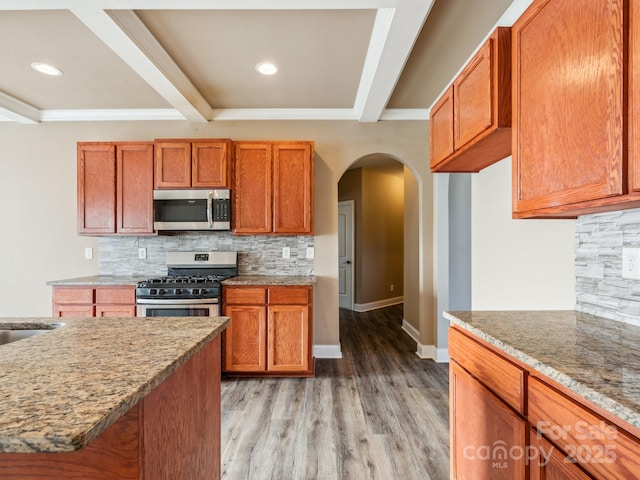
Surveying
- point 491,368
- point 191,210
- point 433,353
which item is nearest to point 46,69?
point 191,210

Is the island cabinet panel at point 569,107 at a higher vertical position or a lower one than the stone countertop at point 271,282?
higher

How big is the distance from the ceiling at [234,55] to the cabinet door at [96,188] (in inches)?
21.2

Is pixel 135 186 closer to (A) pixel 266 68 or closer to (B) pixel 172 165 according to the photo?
(B) pixel 172 165

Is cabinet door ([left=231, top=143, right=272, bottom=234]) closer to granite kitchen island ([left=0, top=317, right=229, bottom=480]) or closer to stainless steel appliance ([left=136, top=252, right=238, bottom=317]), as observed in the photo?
stainless steel appliance ([left=136, top=252, right=238, bottom=317])

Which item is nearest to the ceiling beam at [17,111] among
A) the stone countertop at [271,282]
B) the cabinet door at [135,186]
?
the cabinet door at [135,186]

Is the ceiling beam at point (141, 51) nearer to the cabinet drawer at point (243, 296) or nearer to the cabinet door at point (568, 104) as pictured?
the cabinet drawer at point (243, 296)

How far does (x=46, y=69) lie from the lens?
2.65m

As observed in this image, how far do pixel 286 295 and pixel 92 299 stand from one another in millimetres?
1738

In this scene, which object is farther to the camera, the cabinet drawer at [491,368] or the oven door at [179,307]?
the oven door at [179,307]

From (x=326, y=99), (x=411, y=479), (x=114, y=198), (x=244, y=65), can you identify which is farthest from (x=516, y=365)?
(x=114, y=198)

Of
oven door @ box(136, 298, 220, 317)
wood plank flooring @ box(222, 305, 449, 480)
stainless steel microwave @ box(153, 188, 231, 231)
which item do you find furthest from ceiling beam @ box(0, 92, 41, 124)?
wood plank flooring @ box(222, 305, 449, 480)

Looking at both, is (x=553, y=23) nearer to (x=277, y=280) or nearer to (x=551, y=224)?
(x=551, y=224)

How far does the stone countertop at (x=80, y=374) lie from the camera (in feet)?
1.87

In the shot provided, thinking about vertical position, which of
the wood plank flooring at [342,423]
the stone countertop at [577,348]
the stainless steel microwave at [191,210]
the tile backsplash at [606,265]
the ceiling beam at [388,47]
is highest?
the ceiling beam at [388,47]
